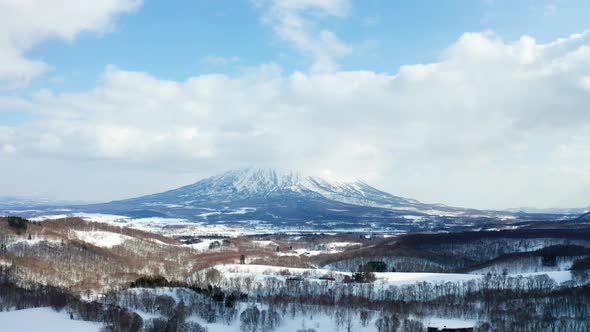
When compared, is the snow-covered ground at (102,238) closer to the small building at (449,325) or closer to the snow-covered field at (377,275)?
the snow-covered field at (377,275)

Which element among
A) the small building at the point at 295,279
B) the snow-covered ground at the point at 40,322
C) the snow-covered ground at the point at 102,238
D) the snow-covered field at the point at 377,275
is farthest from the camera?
the snow-covered ground at the point at 102,238

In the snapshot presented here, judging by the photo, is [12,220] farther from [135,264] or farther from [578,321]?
[578,321]

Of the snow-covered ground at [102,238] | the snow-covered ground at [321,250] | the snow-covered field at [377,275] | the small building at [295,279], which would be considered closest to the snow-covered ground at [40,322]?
the snow-covered field at [377,275]

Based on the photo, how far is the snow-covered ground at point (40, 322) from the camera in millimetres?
69750

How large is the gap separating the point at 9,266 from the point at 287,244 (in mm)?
105595

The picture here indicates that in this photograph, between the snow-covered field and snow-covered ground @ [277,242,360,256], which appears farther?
snow-covered ground @ [277,242,360,256]

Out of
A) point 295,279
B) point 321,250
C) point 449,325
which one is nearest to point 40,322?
point 295,279

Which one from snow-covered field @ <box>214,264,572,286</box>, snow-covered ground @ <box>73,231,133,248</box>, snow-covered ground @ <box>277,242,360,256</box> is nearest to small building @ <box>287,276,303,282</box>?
snow-covered field @ <box>214,264,572,286</box>

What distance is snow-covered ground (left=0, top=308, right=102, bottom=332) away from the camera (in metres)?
69.8

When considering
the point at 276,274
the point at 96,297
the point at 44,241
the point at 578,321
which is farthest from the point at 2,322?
the point at 578,321

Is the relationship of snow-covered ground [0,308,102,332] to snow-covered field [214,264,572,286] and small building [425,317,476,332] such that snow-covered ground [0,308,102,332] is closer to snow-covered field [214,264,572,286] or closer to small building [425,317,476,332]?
small building [425,317,476,332]

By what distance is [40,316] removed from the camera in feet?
247

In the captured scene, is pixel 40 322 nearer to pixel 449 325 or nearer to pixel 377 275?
pixel 449 325

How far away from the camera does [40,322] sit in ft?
238
